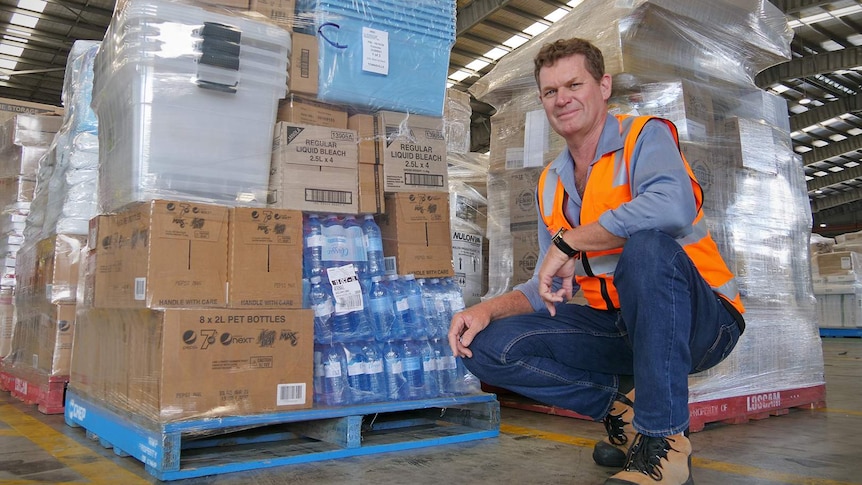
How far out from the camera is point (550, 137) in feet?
12.1

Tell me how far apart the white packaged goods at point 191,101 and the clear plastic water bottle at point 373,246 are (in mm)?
504

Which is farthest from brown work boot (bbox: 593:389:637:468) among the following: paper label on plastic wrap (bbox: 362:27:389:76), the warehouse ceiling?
the warehouse ceiling

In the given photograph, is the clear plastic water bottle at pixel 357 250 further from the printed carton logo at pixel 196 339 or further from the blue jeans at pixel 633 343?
the blue jeans at pixel 633 343

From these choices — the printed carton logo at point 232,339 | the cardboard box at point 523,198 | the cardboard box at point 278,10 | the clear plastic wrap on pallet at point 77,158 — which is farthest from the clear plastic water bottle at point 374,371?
the clear plastic wrap on pallet at point 77,158

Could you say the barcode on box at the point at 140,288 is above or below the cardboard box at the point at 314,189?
below

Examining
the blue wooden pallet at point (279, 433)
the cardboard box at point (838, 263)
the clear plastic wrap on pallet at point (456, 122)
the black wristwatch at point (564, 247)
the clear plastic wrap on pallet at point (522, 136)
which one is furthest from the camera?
the cardboard box at point (838, 263)

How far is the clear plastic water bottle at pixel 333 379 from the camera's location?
2822mm

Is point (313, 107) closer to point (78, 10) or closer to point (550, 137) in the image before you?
point (550, 137)

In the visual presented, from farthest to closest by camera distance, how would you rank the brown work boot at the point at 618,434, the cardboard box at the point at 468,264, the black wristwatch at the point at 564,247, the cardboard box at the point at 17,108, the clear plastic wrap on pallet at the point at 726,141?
the cardboard box at the point at 17,108 < the cardboard box at the point at 468,264 < the clear plastic wrap on pallet at the point at 726,141 < the brown work boot at the point at 618,434 < the black wristwatch at the point at 564,247

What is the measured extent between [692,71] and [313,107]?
1.98m

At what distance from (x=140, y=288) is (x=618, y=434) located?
182 centimetres

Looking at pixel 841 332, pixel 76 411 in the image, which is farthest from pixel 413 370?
pixel 841 332

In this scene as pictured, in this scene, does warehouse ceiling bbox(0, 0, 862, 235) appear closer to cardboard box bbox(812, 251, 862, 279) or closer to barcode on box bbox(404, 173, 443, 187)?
cardboard box bbox(812, 251, 862, 279)

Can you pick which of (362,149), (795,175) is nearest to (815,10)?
(795,175)
